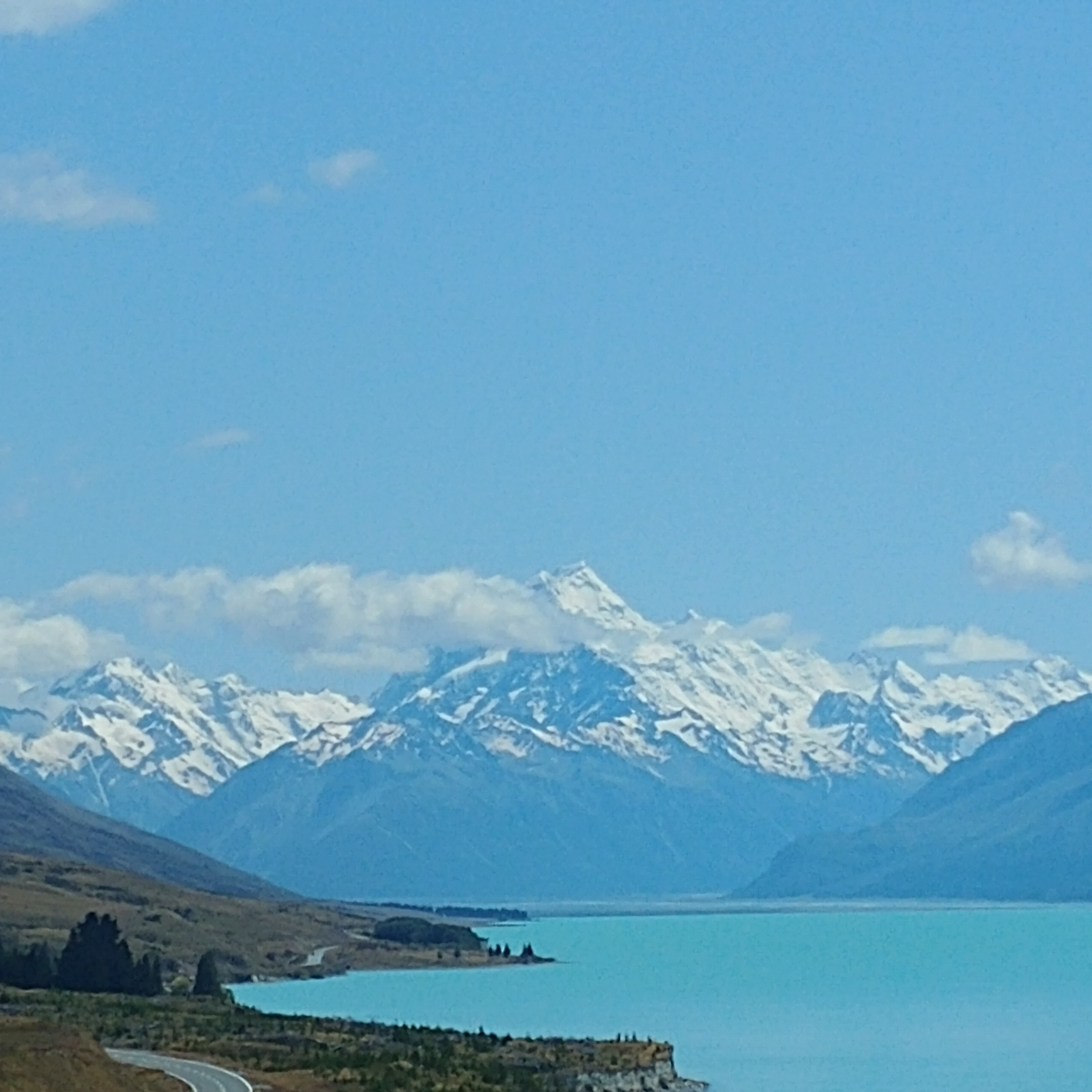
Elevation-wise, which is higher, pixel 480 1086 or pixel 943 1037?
pixel 943 1037

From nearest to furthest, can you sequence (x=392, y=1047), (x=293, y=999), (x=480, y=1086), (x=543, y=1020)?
(x=480, y=1086)
(x=392, y=1047)
(x=543, y=1020)
(x=293, y=999)

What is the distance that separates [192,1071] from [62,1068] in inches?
790

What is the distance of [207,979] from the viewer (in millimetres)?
170500

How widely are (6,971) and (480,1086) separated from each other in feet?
203

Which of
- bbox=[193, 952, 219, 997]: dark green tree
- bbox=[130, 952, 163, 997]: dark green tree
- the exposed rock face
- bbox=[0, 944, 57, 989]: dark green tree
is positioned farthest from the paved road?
bbox=[193, 952, 219, 997]: dark green tree

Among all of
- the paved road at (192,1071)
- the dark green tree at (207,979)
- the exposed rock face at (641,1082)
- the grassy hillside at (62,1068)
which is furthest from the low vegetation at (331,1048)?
the dark green tree at (207,979)

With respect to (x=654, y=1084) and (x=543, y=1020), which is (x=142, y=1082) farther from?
(x=543, y=1020)

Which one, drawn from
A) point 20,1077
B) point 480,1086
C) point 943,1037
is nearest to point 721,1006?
point 943,1037

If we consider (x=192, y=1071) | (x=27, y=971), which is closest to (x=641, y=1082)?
(x=192, y=1071)

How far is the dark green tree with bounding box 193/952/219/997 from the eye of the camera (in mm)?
167000

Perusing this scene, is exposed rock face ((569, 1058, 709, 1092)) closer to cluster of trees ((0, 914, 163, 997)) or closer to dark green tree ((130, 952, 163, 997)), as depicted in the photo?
dark green tree ((130, 952, 163, 997))

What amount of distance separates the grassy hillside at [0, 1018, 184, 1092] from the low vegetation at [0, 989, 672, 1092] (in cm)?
391

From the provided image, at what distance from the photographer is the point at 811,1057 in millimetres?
139000

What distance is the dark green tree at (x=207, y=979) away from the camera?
16700cm
